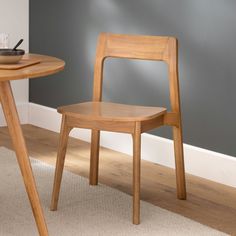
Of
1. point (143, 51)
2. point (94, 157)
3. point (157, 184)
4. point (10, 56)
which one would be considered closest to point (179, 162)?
point (157, 184)

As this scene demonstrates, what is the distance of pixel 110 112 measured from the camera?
2.71m

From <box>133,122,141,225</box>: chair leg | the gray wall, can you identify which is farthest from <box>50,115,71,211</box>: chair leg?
the gray wall

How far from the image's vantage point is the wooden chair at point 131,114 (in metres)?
2.59

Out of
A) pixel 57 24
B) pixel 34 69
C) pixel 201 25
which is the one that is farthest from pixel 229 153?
pixel 57 24

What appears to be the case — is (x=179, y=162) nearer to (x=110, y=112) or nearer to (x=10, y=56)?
(x=110, y=112)

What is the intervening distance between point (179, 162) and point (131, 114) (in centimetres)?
40

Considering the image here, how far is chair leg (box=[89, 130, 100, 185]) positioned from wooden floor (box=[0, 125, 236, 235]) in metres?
0.11

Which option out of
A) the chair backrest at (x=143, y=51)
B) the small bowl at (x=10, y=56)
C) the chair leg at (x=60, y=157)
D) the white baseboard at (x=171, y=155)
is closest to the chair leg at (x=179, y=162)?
the chair backrest at (x=143, y=51)

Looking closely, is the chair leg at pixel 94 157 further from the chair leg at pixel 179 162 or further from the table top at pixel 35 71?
the table top at pixel 35 71

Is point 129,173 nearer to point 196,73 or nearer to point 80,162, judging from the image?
point 80,162

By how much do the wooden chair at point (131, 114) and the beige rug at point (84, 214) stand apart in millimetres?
82

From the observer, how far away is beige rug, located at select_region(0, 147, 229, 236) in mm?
2510

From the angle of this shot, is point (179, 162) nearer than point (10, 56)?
No

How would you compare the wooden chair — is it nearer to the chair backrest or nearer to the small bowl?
the chair backrest
